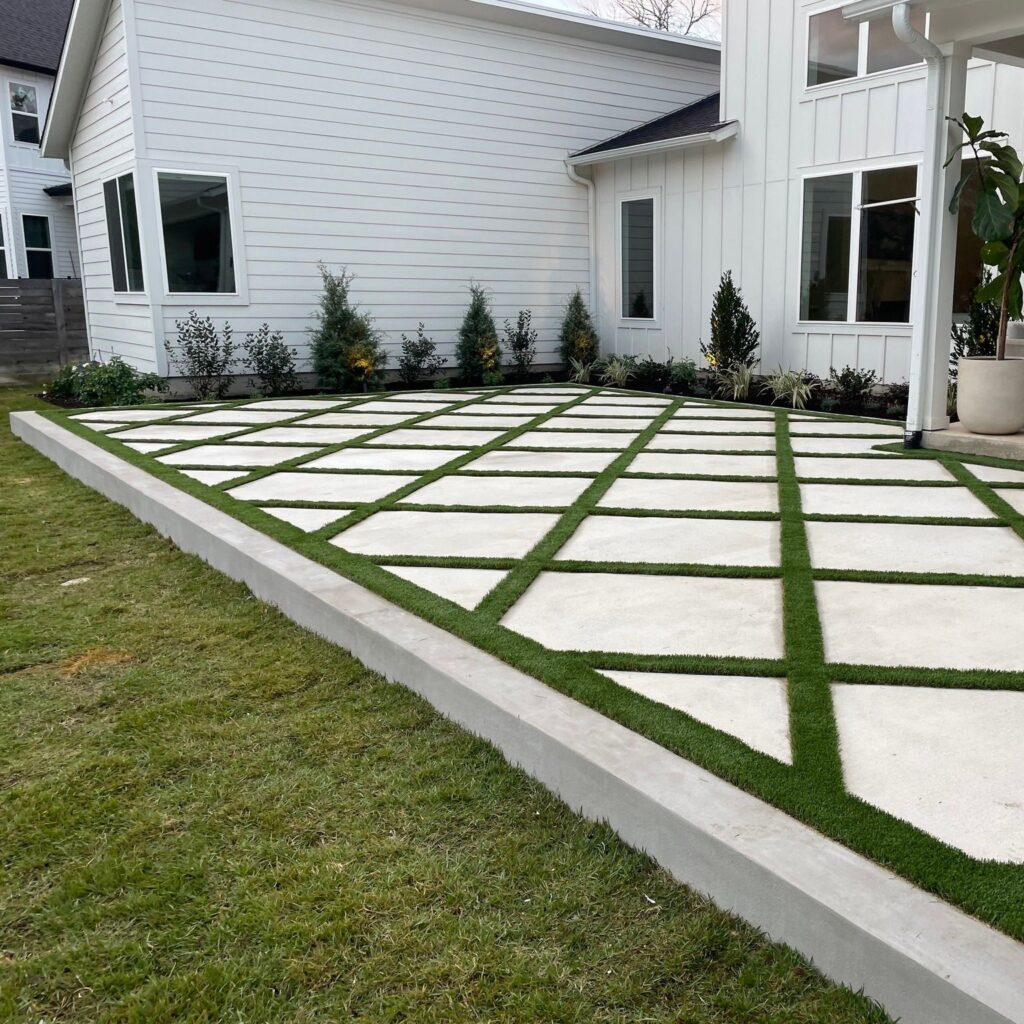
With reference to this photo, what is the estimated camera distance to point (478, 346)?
35.2 feet

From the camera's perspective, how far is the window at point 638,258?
10.8m

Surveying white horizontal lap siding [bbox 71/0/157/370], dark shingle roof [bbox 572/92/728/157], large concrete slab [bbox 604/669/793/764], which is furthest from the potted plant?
white horizontal lap siding [bbox 71/0/157/370]

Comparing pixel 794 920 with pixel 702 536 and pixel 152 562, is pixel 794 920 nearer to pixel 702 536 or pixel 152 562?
pixel 702 536

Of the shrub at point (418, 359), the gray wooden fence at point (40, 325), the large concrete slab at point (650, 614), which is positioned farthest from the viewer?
the gray wooden fence at point (40, 325)

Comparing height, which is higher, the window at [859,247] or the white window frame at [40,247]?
the white window frame at [40,247]

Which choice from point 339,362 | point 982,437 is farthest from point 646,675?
point 339,362

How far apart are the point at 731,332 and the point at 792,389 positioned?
108 cm

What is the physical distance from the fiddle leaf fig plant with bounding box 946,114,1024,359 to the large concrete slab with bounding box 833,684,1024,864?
A: 4030 mm

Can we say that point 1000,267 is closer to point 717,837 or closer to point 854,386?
point 854,386

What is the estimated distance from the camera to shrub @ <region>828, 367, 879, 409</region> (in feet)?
26.8

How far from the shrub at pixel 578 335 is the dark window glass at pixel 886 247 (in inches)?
142

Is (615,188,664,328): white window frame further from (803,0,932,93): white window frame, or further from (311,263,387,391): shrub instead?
(311,263,387,391): shrub

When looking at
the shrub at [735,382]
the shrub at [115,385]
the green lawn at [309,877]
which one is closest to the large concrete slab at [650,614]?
the green lawn at [309,877]

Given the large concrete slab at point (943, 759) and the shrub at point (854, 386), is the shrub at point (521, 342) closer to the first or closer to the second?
the shrub at point (854, 386)
